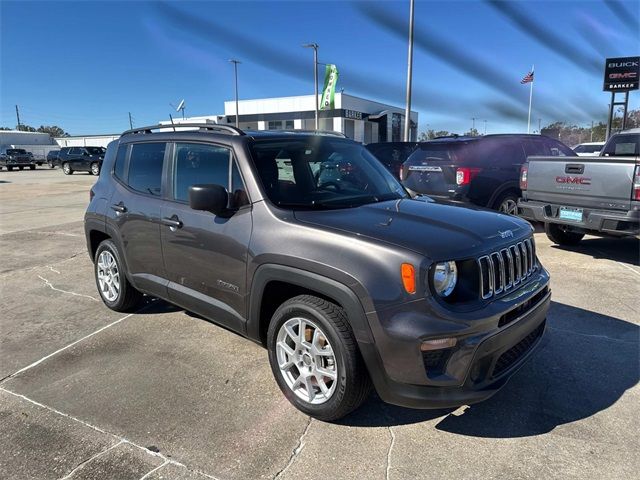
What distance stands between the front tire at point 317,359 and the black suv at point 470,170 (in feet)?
19.3

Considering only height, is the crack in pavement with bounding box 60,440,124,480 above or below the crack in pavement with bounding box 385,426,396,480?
below

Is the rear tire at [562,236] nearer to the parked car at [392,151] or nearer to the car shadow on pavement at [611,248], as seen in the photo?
the car shadow on pavement at [611,248]

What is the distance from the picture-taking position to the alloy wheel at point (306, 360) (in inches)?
115

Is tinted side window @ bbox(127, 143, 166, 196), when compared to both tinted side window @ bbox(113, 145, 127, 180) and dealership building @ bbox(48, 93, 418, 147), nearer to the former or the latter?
tinted side window @ bbox(113, 145, 127, 180)

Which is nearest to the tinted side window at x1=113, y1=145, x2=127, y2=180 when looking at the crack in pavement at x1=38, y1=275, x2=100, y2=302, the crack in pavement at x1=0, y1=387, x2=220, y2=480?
the crack in pavement at x1=38, y1=275, x2=100, y2=302

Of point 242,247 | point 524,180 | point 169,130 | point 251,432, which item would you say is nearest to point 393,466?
point 251,432

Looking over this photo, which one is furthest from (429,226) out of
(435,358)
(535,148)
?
(535,148)

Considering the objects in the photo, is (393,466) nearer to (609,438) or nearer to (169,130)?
(609,438)

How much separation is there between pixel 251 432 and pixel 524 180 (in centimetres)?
634

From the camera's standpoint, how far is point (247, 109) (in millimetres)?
50688

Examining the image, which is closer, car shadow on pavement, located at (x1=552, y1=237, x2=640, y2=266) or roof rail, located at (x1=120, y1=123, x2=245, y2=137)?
roof rail, located at (x1=120, y1=123, x2=245, y2=137)

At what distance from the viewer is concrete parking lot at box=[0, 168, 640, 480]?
2.63 metres

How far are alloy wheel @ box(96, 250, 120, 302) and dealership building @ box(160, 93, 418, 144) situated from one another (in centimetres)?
3842

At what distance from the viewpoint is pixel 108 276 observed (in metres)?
5.08
